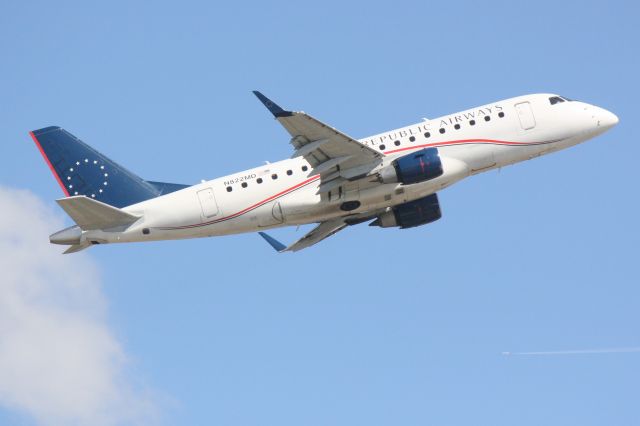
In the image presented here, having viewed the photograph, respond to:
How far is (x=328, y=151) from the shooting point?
59094mm

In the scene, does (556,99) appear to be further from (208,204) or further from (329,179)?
(208,204)

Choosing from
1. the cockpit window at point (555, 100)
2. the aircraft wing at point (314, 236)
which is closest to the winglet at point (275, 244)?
the aircraft wing at point (314, 236)

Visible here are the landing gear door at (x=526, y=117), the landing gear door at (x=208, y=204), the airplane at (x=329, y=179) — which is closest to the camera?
the airplane at (x=329, y=179)

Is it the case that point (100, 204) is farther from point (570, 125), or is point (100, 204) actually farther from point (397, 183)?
point (570, 125)

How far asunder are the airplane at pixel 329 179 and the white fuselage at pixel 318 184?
54 mm

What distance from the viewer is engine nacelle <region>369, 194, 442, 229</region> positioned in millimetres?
62469

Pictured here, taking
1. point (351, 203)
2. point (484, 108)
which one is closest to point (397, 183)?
point (351, 203)

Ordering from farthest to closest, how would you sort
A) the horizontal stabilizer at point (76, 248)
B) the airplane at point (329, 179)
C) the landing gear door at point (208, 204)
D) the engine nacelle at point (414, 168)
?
the landing gear door at point (208, 204) → the horizontal stabilizer at point (76, 248) → the airplane at point (329, 179) → the engine nacelle at point (414, 168)

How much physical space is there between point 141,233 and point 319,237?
10.6 metres

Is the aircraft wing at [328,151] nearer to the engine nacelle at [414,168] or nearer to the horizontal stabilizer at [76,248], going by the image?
the engine nacelle at [414,168]

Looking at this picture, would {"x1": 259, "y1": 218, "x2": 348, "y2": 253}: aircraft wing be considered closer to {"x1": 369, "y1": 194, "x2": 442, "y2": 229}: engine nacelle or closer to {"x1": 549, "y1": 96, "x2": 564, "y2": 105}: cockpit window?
{"x1": 369, "y1": 194, "x2": 442, "y2": 229}: engine nacelle

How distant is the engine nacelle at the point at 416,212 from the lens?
62.5 m

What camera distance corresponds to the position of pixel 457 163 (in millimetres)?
60625

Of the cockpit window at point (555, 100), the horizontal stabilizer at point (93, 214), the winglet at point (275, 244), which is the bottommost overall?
the winglet at point (275, 244)
